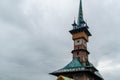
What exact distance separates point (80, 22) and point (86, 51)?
10.1 meters

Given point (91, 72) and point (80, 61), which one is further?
point (80, 61)

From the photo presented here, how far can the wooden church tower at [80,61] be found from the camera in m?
63.7

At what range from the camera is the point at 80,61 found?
68.9m

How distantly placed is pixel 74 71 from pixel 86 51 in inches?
415

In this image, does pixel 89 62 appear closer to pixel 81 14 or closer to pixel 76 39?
pixel 76 39

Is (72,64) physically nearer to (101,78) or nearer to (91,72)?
(91,72)

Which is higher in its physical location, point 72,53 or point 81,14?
point 81,14

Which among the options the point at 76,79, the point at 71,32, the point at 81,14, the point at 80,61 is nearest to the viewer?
the point at 76,79

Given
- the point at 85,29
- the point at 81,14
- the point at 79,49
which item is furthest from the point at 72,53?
the point at 81,14

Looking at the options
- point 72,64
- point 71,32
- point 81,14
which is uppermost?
point 81,14

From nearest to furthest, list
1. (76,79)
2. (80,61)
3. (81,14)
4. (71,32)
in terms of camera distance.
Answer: (76,79) → (80,61) → (71,32) → (81,14)

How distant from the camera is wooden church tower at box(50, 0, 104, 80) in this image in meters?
63.7

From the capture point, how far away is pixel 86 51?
71.8 meters

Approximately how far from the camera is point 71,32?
7419cm
